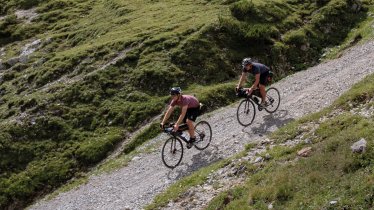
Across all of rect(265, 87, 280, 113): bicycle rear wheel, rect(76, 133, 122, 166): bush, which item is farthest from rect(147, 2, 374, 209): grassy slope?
rect(76, 133, 122, 166): bush

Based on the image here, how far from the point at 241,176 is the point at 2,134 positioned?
72.5 feet

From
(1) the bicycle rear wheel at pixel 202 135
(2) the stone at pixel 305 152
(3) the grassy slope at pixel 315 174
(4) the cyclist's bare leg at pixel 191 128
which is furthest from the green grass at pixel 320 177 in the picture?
(1) the bicycle rear wheel at pixel 202 135

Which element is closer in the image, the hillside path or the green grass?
the green grass

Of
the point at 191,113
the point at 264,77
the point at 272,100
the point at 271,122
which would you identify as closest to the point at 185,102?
the point at 191,113

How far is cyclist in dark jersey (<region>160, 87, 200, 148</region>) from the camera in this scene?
80.3ft

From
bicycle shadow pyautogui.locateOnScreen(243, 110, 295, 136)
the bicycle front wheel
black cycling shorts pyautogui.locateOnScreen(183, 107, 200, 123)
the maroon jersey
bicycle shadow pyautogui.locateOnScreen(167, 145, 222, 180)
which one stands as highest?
the maroon jersey

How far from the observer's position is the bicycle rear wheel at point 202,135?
88.1 ft

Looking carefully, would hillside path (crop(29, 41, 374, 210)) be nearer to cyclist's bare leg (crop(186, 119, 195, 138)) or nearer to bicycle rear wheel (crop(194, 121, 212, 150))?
bicycle rear wheel (crop(194, 121, 212, 150))

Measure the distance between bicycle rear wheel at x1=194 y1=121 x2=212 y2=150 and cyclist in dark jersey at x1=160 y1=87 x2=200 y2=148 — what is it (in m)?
0.54

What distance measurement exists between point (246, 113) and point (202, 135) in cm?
414

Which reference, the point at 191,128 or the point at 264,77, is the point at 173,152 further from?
the point at 264,77

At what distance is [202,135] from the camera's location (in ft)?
88.0

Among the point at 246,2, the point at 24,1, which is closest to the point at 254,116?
the point at 246,2

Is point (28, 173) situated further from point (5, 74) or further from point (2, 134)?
point (5, 74)
